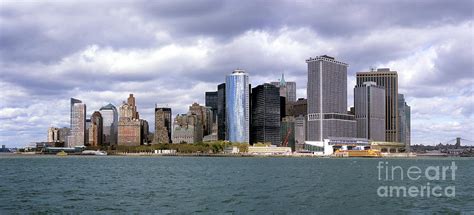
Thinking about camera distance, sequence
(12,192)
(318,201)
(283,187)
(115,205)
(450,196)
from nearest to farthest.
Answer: (115,205), (318,201), (450,196), (12,192), (283,187)

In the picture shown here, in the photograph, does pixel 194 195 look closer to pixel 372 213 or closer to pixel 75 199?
pixel 75 199

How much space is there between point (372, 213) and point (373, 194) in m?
17.2

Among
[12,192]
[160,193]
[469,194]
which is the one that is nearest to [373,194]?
[469,194]

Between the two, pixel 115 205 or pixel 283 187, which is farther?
pixel 283 187

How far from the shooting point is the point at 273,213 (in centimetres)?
5300

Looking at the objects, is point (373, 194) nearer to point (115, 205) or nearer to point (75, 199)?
point (115, 205)

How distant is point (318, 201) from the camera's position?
62875 millimetres

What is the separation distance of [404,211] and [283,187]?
29855 mm

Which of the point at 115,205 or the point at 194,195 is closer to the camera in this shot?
the point at 115,205

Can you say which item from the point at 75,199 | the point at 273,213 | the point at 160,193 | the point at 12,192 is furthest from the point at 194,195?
the point at 12,192

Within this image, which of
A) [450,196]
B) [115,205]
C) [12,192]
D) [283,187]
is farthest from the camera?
[283,187]

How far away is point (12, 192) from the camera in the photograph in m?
74.0

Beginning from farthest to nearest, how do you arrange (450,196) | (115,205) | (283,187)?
(283,187) < (450,196) < (115,205)

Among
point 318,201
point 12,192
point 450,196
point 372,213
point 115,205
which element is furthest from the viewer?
point 12,192
